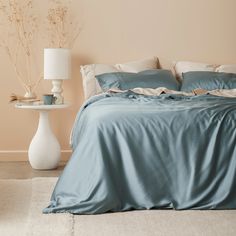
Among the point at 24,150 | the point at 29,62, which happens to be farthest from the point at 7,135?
the point at 29,62

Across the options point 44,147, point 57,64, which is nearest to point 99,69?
point 57,64

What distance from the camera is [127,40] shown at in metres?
4.96

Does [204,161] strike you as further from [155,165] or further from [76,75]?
[76,75]

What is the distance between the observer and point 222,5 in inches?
197

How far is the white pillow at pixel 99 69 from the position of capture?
463 cm

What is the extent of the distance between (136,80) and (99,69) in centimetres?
45

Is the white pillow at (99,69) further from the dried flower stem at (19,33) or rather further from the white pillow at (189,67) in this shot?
the dried flower stem at (19,33)

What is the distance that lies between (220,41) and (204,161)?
241cm

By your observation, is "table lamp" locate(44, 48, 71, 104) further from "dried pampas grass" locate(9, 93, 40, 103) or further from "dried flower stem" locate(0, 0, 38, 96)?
"dried flower stem" locate(0, 0, 38, 96)

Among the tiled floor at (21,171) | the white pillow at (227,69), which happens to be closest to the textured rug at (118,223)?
the tiled floor at (21,171)

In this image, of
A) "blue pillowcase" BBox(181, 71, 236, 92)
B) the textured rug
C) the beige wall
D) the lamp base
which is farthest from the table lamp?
the textured rug

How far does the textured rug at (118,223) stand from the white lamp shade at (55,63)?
5.39ft

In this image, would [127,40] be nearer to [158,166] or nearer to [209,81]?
[209,81]

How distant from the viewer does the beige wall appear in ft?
16.0
